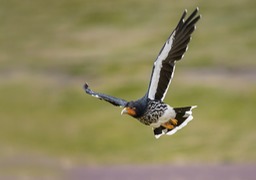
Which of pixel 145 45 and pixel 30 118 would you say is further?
pixel 145 45

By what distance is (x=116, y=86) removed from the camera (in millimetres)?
47594

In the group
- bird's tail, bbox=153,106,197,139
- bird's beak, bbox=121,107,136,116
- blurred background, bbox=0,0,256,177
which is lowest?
bird's tail, bbox=153,106,197,139

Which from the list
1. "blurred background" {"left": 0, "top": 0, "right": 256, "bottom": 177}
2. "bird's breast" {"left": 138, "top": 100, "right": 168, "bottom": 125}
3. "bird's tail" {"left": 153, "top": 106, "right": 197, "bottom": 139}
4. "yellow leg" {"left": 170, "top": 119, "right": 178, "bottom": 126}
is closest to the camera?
"bird's breast" {"left": 138, "top": 100, "right": 168, "bottom": 125}

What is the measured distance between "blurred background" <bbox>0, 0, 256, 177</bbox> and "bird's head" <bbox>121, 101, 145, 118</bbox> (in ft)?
52.2

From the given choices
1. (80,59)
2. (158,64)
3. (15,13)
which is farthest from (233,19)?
(158,64)

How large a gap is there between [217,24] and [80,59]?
412 inches

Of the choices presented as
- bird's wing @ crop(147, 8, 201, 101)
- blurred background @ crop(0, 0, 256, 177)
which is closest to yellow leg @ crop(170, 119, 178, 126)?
bird's wing @ crop(147, 8, 201, 101)

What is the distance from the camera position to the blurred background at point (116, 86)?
37.8 metres

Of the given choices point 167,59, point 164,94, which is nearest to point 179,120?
point 164,94

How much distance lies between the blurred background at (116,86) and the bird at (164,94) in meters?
15.8

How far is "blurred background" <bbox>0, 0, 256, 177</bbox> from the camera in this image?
37750mm

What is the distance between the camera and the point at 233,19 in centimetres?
6475

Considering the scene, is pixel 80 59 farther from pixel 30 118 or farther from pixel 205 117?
pixel 205 117

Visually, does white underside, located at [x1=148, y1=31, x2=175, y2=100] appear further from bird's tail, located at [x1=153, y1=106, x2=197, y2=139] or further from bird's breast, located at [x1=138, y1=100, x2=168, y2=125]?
bird's tail, located at [x1=153, y1=106, x2=197, y2=139]
